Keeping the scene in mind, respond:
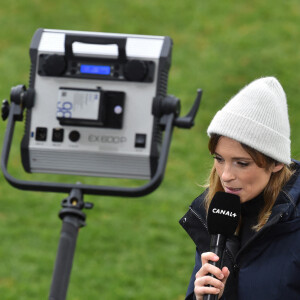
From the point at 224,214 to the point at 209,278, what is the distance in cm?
25

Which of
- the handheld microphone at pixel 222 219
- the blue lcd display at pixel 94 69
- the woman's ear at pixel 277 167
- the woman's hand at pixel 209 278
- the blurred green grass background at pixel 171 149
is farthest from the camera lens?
the blurred green grass background at pixel 171 149

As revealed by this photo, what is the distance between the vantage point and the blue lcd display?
198 inches

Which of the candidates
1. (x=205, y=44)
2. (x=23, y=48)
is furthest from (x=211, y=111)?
(x=23, y=48)

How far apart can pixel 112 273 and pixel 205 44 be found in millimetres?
4636

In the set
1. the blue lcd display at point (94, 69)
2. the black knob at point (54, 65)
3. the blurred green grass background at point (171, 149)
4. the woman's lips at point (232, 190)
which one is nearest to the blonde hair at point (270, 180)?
the woman's lips at point (232, 190)

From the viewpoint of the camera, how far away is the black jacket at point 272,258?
3.60 m

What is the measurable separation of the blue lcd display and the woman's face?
4.85 feet

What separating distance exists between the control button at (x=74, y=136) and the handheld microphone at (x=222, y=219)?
5.08ft

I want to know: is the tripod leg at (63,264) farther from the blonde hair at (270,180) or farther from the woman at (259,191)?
the blonde hair at (270,180)

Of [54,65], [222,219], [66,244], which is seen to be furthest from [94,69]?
[222,219]

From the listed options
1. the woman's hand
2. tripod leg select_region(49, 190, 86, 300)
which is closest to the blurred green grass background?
tripod leg select_region(49, 190, 86, 300)

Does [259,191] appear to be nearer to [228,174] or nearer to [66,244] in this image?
[228,174]

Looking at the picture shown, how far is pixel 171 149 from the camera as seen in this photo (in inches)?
454

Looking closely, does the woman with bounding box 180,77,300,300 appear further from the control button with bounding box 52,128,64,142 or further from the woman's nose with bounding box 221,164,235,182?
the control button with bounding box 52,128,64,142
